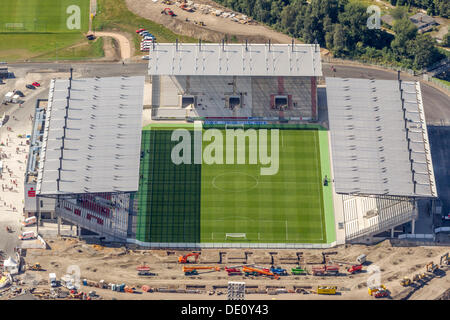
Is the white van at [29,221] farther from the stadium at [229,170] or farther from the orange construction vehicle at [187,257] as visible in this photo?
the orange construction vehicle at [187,257]

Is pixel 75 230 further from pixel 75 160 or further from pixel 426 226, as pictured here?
pixel 426 226

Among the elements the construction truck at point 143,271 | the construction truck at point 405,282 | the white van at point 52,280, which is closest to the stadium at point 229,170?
the construction truck at point 143,271

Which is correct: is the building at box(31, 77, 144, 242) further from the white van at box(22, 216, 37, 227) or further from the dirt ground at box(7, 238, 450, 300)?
the dirt ground at box(7, 238, 450, 300)

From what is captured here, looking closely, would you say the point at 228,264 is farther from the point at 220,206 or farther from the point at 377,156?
the point at 377,156

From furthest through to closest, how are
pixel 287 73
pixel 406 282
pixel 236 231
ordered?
1. pixel 287 73
2. pixel 236 231
3. pixel 406 282

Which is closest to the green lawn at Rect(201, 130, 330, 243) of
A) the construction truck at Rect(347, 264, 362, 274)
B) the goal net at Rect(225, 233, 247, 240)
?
the goal net at Rect(225, 233, 247, 240)

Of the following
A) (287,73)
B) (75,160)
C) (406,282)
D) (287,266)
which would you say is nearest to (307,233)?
(287,266)
